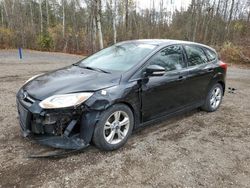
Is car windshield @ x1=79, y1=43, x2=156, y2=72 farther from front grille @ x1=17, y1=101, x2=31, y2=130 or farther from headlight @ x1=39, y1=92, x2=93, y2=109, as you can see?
front grille @ x1=17, y1=101, x2=31, y2=130

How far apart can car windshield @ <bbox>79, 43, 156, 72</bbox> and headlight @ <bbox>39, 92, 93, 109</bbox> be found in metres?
0.81

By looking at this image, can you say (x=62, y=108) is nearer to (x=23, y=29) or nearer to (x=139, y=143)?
(x=139, y=143)

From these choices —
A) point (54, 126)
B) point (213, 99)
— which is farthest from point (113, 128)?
point (213, 99)

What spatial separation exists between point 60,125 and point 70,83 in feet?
1.94

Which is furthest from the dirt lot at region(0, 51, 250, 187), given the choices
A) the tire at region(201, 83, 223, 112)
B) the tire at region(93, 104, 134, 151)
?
the tire at region(201, 83, 223, 112)

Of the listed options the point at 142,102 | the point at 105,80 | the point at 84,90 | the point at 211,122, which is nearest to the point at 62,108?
the point at 84,90

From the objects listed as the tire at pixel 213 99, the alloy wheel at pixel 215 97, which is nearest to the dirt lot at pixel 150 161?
the tire at pixel 213 99

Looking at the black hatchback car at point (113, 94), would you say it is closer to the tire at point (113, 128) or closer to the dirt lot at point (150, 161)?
the tire at point (113, 128)

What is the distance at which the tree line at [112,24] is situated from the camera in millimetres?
22922

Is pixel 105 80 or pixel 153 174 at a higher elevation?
pixel 105 80

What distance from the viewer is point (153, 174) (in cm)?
277

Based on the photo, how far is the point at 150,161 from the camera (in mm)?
3045

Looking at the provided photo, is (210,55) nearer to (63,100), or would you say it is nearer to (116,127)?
(116,127)

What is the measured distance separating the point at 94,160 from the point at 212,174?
147 centimetres
